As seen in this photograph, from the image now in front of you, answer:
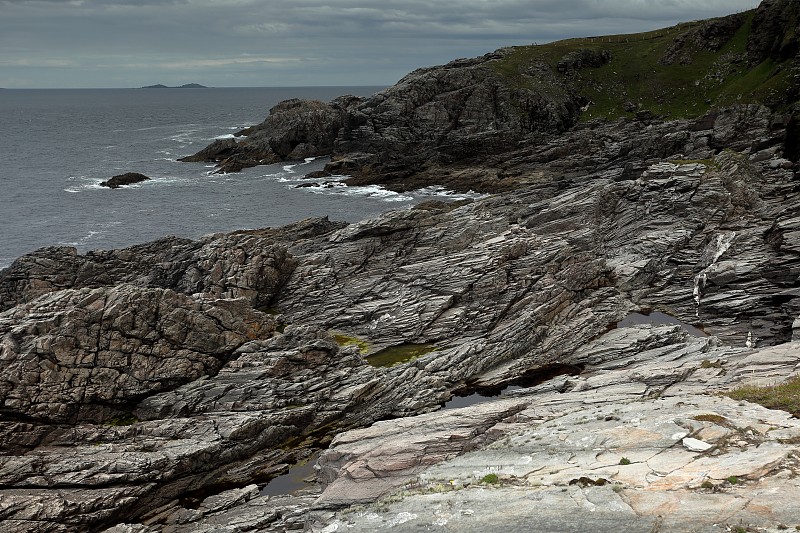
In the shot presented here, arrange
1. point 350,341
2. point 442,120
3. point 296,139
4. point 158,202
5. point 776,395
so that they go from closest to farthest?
point 776,395 → point 350,341 → point 158,202 → point 442,120 → point 296,139

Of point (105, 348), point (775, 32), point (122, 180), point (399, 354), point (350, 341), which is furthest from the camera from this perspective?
point (122, 180)

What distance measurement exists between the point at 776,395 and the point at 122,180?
13912 cm

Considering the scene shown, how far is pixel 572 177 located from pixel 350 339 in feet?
205

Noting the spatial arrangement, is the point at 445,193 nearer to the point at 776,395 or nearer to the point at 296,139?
the point at 296,139

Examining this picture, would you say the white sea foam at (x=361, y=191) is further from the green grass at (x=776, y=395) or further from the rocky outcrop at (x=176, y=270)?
the green grass at (x=776, y=395)

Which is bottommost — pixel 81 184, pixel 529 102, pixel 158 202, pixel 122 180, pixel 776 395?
pixel 158 202

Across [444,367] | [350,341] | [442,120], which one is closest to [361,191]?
[442,120]

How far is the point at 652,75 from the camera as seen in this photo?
145m

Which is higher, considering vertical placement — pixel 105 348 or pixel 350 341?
pixel 105 348

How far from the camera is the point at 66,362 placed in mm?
42562

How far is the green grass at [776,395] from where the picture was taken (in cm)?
2681

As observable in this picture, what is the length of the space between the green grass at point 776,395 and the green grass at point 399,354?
27.0 m

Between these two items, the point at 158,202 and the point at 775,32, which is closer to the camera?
the point at 775,32

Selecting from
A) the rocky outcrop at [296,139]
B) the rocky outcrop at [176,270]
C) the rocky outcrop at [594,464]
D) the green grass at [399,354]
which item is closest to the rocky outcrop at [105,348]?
the green grass at [399,354]
